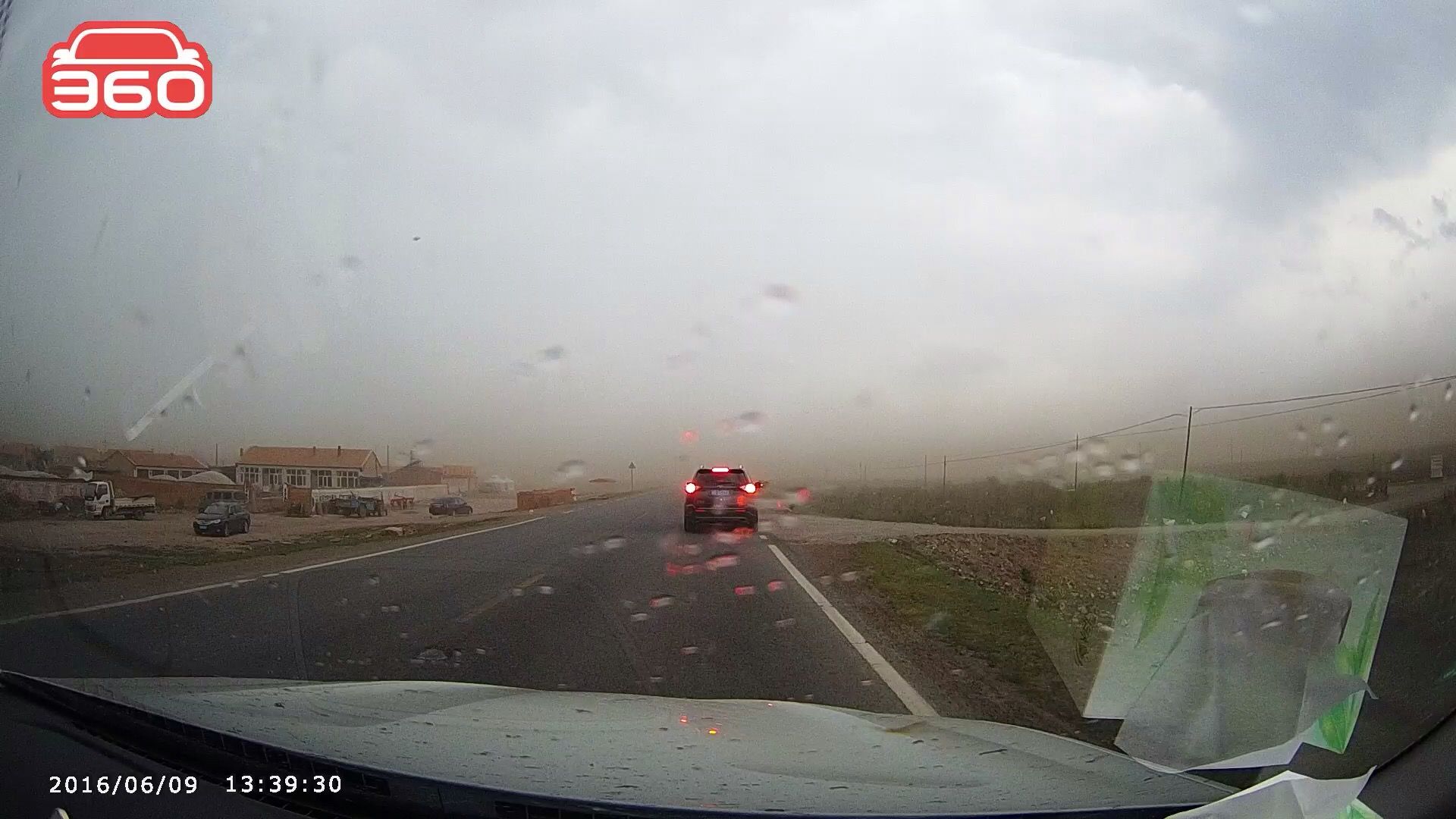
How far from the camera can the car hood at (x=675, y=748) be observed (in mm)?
2834

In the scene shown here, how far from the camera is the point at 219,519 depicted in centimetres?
1598

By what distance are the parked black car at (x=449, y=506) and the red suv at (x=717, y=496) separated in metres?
5.22

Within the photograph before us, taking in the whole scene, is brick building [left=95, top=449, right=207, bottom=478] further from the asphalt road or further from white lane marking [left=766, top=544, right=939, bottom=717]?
white lane marking [left=766, top=544, right=939, bottom=717]

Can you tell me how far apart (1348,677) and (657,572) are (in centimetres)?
961

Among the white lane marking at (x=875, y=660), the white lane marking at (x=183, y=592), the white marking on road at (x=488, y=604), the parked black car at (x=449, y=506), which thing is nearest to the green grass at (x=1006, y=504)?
the white lane marking at (x=875, y=660)

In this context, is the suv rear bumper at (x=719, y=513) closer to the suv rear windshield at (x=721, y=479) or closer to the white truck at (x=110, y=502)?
the suv rear windshield at (x=721, y=479)

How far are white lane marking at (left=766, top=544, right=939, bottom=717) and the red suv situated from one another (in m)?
9.78

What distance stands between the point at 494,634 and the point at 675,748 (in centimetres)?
505

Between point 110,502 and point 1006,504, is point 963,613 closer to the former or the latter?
point 1006,504

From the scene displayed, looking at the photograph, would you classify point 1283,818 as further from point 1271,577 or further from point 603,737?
point 1271,577

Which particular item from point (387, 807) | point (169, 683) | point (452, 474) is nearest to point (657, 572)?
point (452, 474)

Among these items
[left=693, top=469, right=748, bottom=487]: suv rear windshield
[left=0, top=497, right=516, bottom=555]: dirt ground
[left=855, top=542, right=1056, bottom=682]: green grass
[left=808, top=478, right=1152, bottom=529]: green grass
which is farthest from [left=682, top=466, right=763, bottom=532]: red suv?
[left=855, top=542, right=1056, bottom=682]: green grass

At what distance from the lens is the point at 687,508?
22.2 meters

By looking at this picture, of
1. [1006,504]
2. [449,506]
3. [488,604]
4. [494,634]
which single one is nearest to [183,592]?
[488,604]
